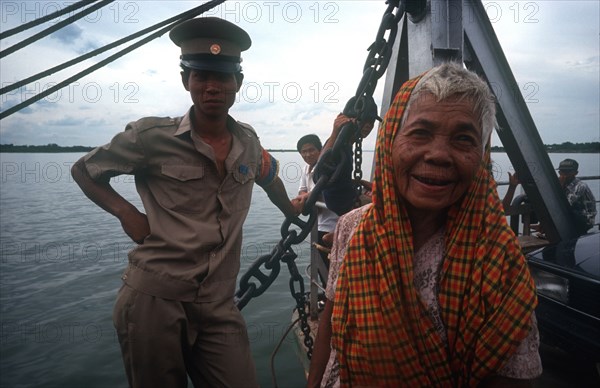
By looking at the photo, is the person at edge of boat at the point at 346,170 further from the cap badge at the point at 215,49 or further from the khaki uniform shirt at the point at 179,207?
the cap badge at the point at 215,49

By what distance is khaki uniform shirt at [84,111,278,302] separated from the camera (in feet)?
5.93

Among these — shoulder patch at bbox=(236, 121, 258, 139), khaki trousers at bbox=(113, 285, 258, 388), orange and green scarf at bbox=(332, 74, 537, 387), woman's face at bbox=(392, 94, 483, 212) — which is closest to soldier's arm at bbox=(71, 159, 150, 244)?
khaki trousers at bbox=(113, 285, 258, 388)

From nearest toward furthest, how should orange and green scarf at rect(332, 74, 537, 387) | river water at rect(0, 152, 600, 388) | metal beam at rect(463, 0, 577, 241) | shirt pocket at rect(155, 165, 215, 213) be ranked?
orange and green scarf at rect(332, 74, 537, 387), shirt pocket at rect(155, 165, 215, 213), metal beam at rect(463, 0, 577, 241), river water at rect(0, 152, 600, 388)

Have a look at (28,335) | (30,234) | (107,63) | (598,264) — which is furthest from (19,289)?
(598,264)

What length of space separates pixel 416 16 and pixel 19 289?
10.8 m

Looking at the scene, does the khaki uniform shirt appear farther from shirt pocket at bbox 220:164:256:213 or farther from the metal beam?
the metal beam

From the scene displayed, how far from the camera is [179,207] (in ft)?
6.20

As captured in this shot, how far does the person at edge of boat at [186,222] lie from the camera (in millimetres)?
1799

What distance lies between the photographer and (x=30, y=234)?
46.4 ft

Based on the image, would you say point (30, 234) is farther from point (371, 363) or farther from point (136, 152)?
point (371, 363)

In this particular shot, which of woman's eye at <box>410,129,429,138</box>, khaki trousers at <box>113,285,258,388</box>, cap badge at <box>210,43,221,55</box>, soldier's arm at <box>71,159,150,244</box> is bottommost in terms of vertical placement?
khaki trousers at <box>113,285,258,388</box>

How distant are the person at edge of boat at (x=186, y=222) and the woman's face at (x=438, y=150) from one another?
110cm

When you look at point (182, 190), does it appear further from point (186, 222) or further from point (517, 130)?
point (517, 130)

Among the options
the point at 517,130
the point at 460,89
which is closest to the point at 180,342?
the point at 460,89
